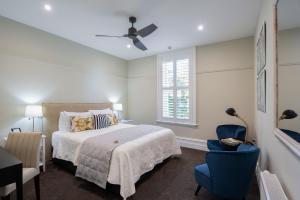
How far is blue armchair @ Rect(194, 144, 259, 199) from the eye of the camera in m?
1.81

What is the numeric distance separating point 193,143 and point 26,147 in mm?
3735

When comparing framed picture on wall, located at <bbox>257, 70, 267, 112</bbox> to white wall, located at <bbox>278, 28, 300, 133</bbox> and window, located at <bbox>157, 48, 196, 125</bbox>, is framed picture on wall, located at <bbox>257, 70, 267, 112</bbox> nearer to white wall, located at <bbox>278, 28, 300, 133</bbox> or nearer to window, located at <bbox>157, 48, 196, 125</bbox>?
white wall, located at <bbox>278, 28, 300, 133</bbox>

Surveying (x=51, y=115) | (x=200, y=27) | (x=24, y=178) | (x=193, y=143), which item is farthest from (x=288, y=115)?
(x=51, y=115)

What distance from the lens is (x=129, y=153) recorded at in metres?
2.30

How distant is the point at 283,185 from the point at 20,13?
431cm

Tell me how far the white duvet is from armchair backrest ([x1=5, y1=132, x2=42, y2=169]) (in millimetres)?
673

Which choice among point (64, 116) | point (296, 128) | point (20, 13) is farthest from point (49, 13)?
point (296, 128)

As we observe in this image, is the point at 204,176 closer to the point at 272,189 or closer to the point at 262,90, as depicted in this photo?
the point at 272,189

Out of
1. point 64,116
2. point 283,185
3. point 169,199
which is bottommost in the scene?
point 169,199

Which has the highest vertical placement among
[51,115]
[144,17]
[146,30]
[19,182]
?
[144,17]

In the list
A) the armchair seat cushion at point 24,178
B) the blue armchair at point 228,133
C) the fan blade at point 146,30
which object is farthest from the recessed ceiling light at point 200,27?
the armchair seat cushion at point 24,178

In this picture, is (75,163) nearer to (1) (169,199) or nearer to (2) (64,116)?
(2) (64,116)

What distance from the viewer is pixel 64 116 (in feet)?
11.3

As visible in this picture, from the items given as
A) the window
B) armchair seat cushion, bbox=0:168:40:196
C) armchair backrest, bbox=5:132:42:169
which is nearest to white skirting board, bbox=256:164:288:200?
armchair seat cushion, bbox=0:168:40:196
